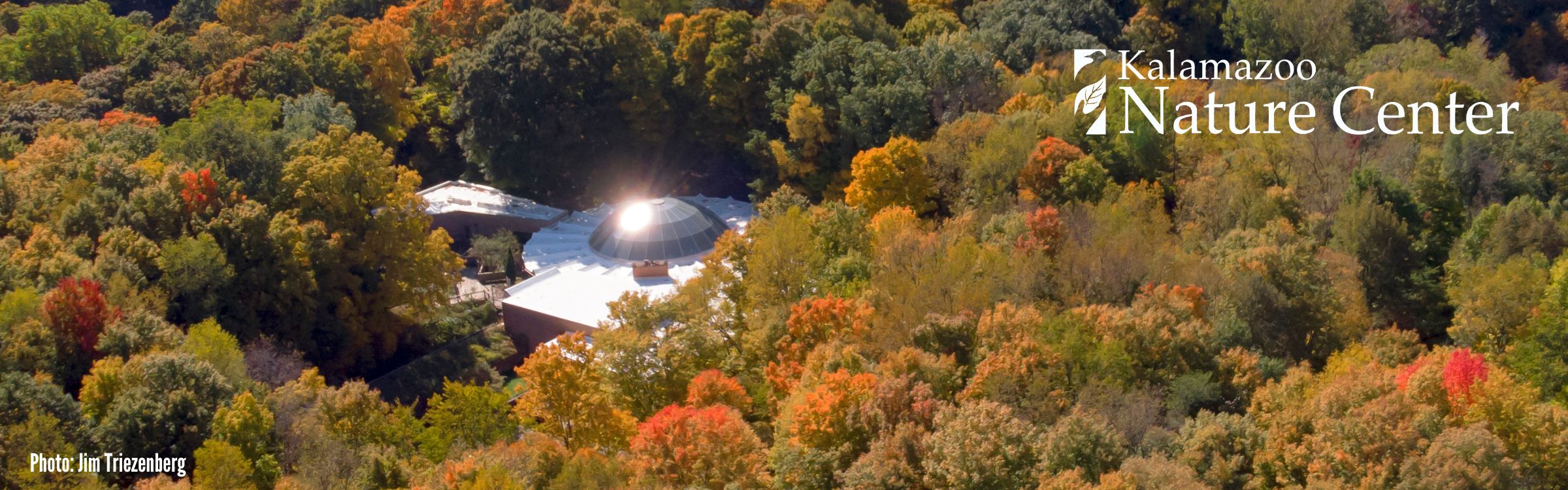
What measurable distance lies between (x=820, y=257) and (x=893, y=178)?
31.4 ft

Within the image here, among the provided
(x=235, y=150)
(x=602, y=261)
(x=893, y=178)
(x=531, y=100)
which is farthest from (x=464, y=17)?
(x=893, y=178)

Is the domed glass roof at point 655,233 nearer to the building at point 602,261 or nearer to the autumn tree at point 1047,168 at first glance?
the building at point 602,261

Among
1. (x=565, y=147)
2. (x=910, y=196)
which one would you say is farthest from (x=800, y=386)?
(x=565, y=147)

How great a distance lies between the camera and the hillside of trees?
2828 cm

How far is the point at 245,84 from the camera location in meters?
61.7

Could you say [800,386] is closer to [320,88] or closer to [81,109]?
[320,88]

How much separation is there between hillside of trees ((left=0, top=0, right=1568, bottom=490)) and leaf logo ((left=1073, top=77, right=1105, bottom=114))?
56.7 inches

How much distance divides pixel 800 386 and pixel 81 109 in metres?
47.6

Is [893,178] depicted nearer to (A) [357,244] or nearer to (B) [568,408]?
(B) [568,408]

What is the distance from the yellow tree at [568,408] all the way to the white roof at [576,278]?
14.9 m

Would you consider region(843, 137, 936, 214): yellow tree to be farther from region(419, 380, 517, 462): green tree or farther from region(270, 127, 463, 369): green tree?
region(419, 380, 517, 462): green tree

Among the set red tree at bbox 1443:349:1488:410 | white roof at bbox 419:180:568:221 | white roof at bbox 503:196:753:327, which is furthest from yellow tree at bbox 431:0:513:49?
red tree at bbox 1443:349:1488:410

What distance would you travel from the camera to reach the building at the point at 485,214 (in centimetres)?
6147

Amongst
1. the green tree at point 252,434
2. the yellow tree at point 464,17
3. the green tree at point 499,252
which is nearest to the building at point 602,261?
the green tree at point 499,252
